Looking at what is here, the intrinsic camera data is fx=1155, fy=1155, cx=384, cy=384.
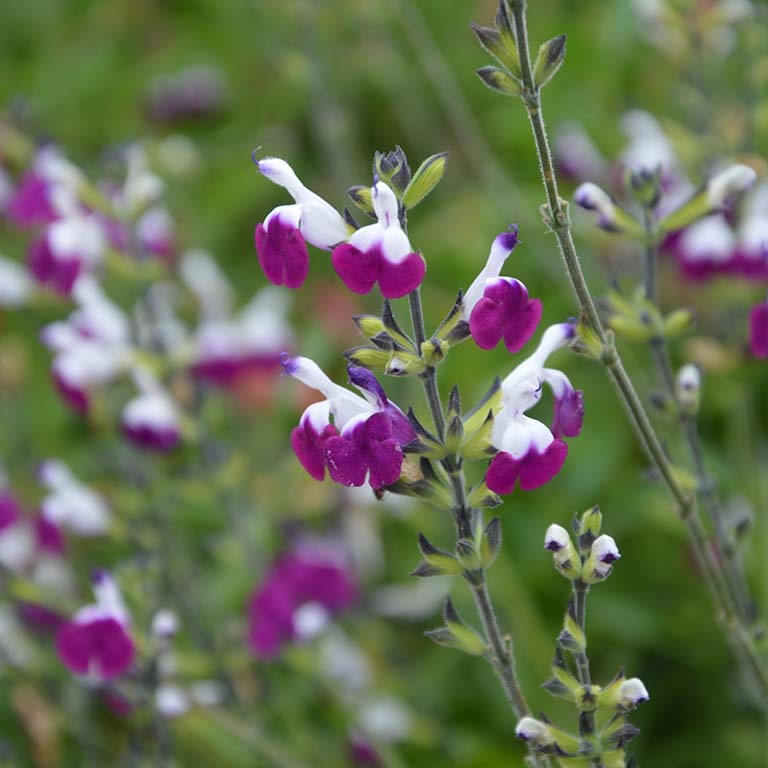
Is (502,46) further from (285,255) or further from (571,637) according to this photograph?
(571,637)

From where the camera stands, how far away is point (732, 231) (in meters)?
2.40

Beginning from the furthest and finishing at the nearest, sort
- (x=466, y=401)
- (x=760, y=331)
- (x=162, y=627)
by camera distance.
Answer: (x=466, y=401), (x=162, y=627), (x=760, y=331)

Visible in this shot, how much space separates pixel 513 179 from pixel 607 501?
54.4 inches

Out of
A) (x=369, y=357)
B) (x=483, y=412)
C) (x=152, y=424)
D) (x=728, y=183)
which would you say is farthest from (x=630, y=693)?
(x=152, y=424)

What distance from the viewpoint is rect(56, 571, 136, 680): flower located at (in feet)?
5.58

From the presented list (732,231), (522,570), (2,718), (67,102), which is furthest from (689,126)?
(67,102)

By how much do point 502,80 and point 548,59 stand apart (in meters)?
0.06

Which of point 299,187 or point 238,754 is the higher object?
point 299,187

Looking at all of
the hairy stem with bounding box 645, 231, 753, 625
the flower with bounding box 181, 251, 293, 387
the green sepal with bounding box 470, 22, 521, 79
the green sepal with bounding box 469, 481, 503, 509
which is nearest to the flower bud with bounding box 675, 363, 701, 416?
the hairy stem with bounding box 645, 231, 753, 625

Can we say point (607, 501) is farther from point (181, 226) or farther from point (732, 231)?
point (181, 226)

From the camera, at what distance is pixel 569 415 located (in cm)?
124

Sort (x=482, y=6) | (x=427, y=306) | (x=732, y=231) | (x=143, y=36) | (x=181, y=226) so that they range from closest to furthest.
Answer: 1. (x=732, y=231)
2. (x=427, y=306)
3. (x=181, y=226)
4. (x=482, y=6)
5. (x=143, y=36)

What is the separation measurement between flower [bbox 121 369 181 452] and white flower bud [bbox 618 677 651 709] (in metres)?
1.30

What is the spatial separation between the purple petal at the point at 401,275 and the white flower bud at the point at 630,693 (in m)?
0.46
